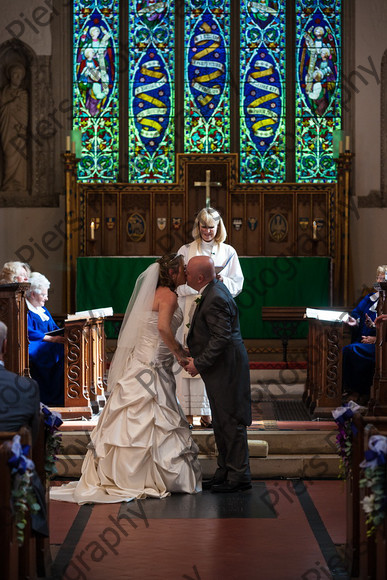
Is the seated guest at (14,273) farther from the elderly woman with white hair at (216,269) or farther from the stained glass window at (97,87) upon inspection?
the stained glass window at (97,87)

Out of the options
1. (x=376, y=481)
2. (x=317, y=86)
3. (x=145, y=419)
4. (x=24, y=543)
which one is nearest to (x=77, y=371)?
(x=145, y=419)

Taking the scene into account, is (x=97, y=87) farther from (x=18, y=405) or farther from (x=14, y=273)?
(x=18, y=405)

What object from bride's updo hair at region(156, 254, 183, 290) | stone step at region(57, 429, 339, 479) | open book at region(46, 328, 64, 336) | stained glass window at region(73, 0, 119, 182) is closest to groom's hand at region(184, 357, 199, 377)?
bride's updo hair at region(156, 254, 183, 290)

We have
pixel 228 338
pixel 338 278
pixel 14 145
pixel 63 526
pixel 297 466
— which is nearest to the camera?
pixel 63 526

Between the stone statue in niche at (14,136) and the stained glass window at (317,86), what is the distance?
365 centimetres

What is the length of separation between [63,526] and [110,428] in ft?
2.96

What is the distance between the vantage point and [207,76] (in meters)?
12.4

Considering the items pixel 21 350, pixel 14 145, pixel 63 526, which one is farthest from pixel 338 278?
pixel 63 526

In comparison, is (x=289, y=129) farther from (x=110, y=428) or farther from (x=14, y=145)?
(x=110, y=428)

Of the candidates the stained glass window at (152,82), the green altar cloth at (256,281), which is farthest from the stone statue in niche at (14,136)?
the green altar cloth at (256,281)

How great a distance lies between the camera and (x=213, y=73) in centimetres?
1238

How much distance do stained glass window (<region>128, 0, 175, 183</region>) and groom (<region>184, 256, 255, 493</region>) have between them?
6604 millimetres

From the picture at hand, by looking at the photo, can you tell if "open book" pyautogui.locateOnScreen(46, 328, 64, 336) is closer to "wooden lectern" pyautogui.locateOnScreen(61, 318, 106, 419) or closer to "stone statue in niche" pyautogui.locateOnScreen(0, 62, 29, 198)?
"wooden lectern" pyautogui.locateOnScreen(61, 318, 106, 419)

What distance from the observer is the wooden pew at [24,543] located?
362 cm
